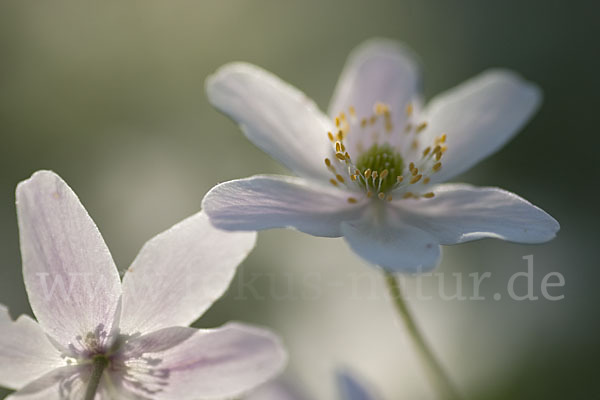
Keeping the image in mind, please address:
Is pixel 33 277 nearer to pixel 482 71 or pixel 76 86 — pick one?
pixel 76 86

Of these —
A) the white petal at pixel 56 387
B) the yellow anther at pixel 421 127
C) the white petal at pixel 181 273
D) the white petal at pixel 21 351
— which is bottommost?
the white petal at pixel 56 387

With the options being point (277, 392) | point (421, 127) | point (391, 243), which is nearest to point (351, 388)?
point (277, 392)

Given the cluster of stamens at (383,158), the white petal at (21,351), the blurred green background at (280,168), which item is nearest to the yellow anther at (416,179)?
the cluster of stamens at (383,158)

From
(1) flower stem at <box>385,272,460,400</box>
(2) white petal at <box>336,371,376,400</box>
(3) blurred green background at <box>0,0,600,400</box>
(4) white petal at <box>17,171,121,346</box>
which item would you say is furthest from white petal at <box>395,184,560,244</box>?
(3) blurred green background at <box>0,0,600,400</box>

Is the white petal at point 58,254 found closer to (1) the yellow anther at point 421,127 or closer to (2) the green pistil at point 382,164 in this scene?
(2) the green pistil at point 382,164

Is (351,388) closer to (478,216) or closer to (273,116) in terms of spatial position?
(478,216)

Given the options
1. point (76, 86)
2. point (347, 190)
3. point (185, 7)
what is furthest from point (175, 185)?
point (347, 190)

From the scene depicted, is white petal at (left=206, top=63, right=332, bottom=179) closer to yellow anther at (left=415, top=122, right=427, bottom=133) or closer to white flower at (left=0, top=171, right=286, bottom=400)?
yellow anther at (left=415, top=122, right=427, bottom=133)
